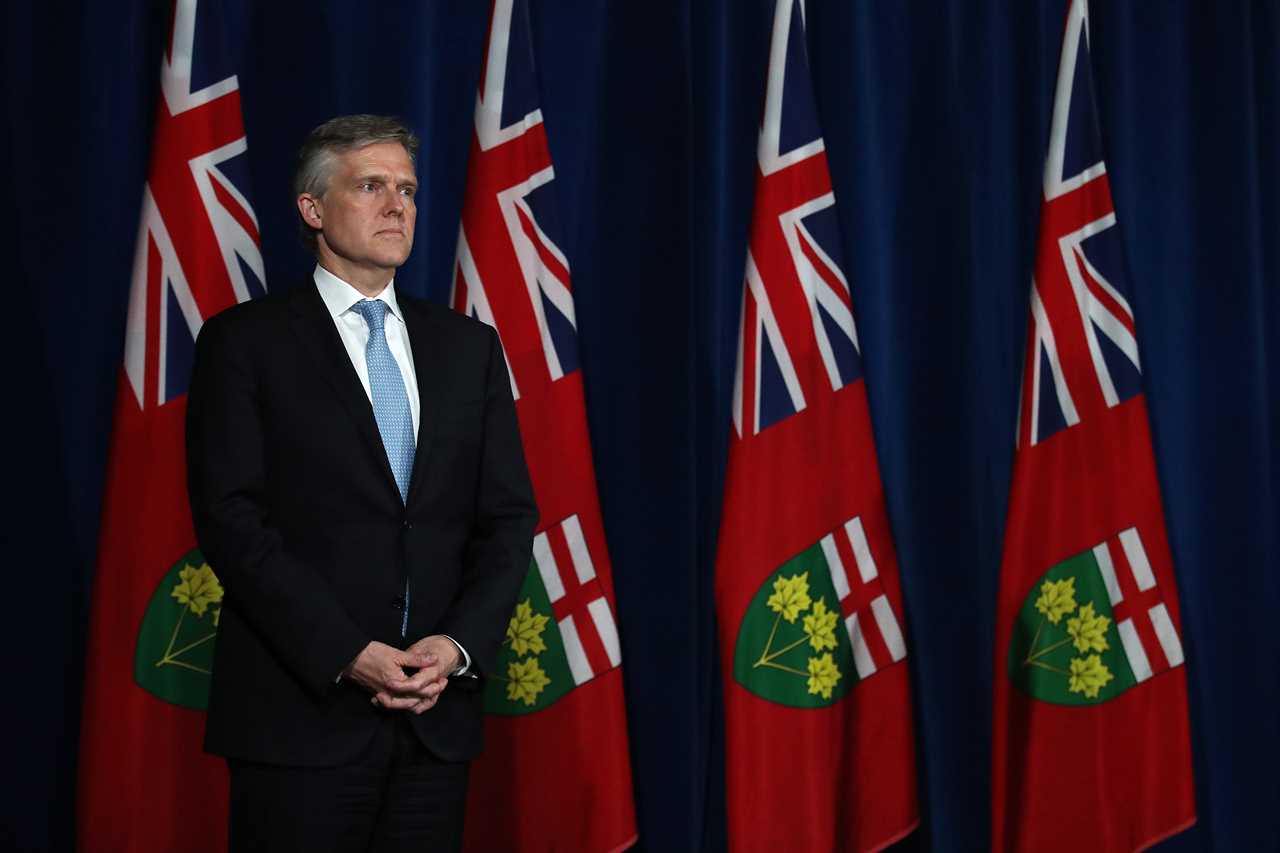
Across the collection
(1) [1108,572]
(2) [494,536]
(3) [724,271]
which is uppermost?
(3) [724,271]

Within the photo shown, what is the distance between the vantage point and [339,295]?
1946mm

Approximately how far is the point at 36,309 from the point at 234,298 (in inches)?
20.1

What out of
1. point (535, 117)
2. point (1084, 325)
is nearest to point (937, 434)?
point (1084, 325)

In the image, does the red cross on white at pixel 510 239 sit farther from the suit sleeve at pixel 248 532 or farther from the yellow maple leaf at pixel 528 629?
the suit sleeve at pixel 248 532

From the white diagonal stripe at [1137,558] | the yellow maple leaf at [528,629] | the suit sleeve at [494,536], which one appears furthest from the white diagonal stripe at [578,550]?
the white diagonal stripe at [1137,558]

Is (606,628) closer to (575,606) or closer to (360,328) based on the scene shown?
(575,606)

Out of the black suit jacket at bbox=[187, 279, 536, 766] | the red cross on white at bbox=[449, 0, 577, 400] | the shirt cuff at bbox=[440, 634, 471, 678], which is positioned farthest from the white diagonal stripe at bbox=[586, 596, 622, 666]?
the shirt cuff at bbox=[440, 634, 471, 678]

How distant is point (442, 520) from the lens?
6.15 ft

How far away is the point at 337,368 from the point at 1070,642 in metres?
1.87

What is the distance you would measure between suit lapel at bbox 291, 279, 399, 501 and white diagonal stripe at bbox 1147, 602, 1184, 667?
191cm

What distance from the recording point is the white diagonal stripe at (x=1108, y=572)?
3.02m

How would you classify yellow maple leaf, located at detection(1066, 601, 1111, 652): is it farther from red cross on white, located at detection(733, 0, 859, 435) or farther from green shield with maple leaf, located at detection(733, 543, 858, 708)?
red cross on white, located at detection(733, 0, 859, 435)

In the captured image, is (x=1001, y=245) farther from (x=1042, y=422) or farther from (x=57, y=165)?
(x=57, y=165)

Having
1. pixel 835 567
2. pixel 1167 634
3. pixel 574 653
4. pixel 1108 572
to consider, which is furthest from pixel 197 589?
pixel 1167 634
